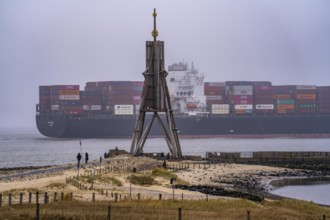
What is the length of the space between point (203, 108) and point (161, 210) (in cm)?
14633

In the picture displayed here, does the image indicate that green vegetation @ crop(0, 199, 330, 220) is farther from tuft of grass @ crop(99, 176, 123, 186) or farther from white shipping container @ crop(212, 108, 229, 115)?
white shipping container @ crop(212, 108, 229, 115)

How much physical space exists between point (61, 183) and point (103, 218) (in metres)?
Answer: 15.4

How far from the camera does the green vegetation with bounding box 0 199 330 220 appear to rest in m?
23.7

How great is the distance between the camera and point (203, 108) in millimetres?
172625

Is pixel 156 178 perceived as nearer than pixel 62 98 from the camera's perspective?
Yes

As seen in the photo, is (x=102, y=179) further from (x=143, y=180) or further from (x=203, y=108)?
(x=203, y=108)

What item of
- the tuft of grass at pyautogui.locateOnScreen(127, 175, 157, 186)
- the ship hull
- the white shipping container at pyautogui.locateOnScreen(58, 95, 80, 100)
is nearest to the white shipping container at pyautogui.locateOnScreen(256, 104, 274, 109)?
the ship hull

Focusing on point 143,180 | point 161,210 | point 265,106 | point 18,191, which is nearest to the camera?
point 161,210

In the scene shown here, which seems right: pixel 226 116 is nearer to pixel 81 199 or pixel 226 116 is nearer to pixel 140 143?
pixel 140 143

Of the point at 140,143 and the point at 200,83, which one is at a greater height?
the point at 200,83

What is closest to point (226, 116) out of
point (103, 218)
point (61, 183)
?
point (61, 183)

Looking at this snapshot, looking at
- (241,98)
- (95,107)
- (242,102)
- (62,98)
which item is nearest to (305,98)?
(242,102)

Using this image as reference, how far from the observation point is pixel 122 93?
566ft

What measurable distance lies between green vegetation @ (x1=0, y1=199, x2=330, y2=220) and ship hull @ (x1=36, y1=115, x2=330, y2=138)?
138 meters
